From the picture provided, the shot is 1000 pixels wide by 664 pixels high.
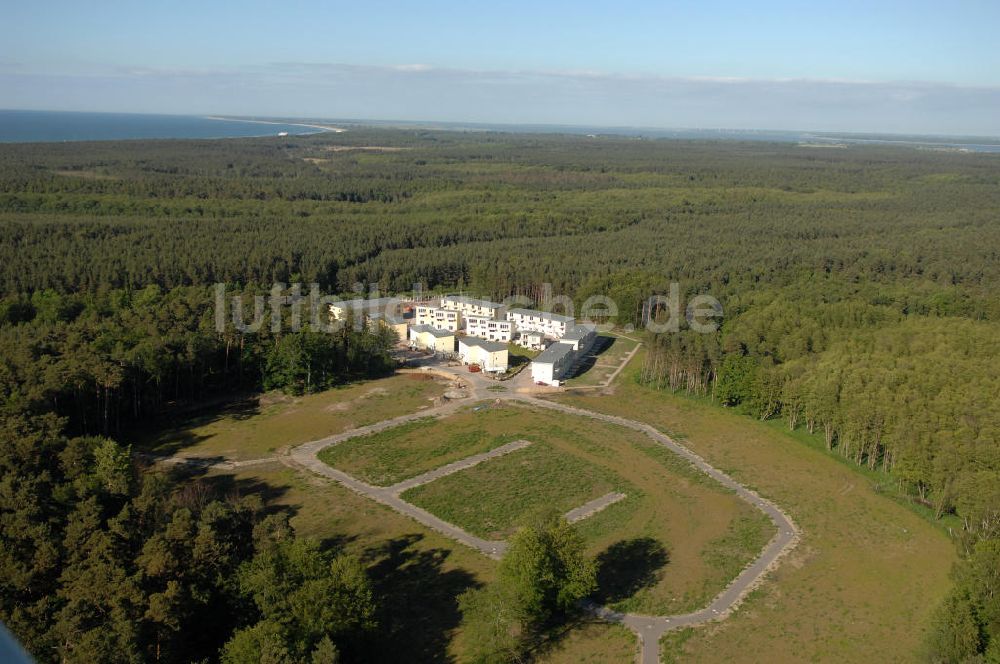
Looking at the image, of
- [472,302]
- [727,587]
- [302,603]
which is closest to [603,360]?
[472,302]

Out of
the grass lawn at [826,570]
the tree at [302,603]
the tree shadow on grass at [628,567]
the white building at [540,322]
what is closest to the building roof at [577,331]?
the white building at [540,322]

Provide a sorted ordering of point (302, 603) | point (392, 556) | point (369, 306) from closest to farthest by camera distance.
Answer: point (302, 603), point (392, 556), point (369, 306)

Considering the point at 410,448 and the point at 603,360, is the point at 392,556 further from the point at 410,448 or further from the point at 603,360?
the point at 603,360

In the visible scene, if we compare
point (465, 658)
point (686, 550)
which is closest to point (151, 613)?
point (465, 658)

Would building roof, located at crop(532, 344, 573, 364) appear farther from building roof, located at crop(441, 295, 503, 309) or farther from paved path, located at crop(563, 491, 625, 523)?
paved path, located at crop(563, 491, 625, 523)

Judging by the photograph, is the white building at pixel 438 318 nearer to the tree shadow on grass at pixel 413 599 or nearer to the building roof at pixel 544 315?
the building roof at pixel 544 315

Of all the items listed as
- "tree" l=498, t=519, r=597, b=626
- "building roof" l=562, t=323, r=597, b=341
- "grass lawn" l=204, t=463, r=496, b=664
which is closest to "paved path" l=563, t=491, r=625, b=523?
"grass lawn" l=204, t=463, r=496, b=664
